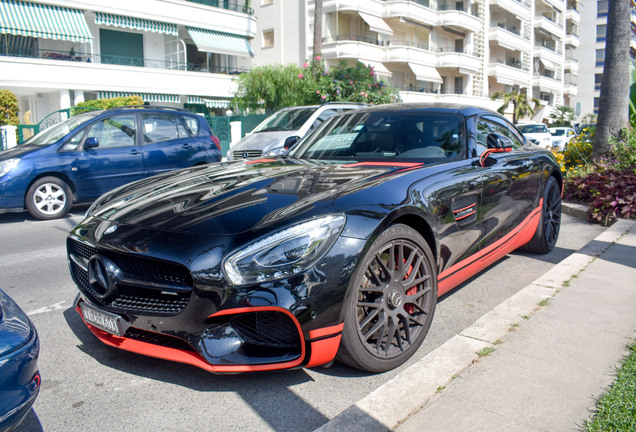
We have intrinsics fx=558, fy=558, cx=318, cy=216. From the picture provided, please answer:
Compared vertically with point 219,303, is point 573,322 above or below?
below

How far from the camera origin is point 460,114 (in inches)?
178

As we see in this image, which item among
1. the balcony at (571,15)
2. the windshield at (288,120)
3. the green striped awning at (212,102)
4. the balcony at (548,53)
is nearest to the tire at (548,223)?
the windshield at (288,120)

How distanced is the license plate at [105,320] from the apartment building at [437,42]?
106 feet

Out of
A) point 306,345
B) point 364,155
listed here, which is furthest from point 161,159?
point 306,345

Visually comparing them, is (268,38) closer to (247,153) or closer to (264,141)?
(264,141)

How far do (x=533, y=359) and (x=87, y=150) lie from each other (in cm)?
786

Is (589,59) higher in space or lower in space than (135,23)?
higher

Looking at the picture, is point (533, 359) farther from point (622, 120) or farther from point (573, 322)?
point (622, 120)

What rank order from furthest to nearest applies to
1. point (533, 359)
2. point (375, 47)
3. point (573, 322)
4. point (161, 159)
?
point (375, 47) < point (161, 159) < point (573, 322) < point (533, 359)

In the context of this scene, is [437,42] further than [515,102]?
No

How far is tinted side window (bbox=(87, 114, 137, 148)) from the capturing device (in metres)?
9.20

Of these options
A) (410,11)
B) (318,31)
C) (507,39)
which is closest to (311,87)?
(318,31)

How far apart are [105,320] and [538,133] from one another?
27.4 m

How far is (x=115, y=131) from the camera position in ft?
30.6
